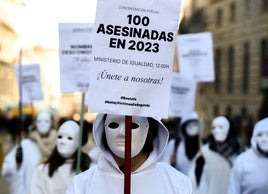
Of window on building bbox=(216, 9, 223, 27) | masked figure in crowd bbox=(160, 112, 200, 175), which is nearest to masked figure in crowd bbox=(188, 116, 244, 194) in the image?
masked figure in crowd bbox=(160, 112, 200, 175)

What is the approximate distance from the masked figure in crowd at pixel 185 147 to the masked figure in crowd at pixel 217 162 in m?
1.31

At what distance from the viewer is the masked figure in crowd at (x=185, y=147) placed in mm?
10539

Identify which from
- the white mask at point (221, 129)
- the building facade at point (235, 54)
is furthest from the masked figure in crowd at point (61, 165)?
the building facade at point (235, 54)

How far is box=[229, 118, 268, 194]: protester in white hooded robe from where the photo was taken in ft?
23.9

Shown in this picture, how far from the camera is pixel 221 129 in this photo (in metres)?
9.17

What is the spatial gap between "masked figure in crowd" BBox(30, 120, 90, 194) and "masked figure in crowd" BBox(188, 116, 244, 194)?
72.2 inches

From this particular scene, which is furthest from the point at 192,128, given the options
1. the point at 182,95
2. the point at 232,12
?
the point at 232,12

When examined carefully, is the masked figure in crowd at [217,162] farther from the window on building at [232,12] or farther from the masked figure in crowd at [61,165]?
the window on building at [232,12]

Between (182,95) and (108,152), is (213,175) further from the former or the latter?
(108,152)

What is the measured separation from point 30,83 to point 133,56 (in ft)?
24.8

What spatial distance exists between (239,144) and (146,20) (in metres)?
5.18

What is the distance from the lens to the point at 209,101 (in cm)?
4256

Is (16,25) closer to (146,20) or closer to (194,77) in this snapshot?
(194,77)

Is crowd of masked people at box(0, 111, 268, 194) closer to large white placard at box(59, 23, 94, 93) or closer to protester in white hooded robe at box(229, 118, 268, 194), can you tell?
protester in white hooded robe at box(229, 118, 268, 194)
